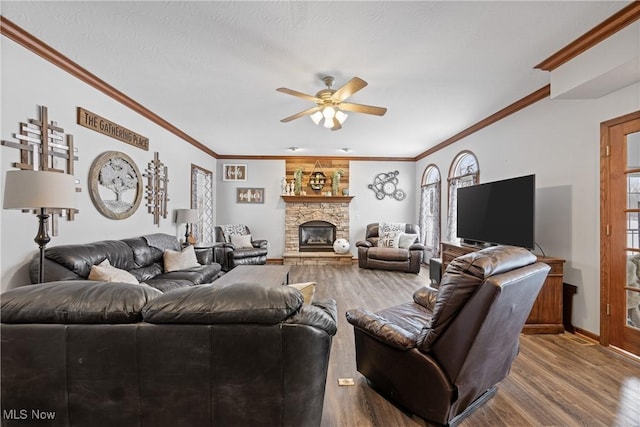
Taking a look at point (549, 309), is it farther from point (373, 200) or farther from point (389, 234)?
point (373, 200)

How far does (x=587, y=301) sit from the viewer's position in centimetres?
293

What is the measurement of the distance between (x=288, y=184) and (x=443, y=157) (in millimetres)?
3627

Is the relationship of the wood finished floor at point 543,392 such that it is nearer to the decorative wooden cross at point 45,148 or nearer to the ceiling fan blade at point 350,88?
the ceiling fan blade at point 350,88

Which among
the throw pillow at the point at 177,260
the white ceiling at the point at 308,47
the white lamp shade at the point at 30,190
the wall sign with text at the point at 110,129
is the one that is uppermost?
the white ceiling at the point at 308,47

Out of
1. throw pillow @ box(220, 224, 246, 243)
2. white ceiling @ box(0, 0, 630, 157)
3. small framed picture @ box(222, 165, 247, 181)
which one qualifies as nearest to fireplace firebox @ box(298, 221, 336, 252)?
throw pillow @ box(220, 224, 246, 243)

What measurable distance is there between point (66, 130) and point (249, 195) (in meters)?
4.60

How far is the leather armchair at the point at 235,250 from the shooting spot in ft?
17.8

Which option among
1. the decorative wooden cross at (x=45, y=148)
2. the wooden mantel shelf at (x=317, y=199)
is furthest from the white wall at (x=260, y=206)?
the decorative wooden cross at (x=45, y=148)

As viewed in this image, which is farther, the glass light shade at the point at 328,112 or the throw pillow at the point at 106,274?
the glass light shade at the point at 328,112

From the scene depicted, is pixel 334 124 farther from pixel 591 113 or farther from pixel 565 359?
pixel 565 359

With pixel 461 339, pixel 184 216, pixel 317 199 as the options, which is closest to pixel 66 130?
pixel 184 216

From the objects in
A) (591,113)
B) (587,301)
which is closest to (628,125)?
(591,113)

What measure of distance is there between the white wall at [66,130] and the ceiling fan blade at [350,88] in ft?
8.52

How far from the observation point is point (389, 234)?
6680mm
